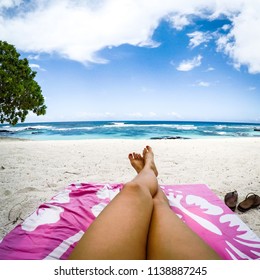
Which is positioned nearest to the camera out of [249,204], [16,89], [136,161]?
[249,204]

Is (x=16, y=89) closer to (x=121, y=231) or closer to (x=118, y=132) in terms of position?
(x=121, y=231)

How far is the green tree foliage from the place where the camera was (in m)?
8.27

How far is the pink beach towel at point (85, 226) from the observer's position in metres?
1.15

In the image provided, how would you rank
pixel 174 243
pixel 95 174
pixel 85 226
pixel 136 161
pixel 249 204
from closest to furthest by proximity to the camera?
pixel 174 243 < pixel 85 226 < pixel 249 204 < pixel 136 161 < pixel 95 174

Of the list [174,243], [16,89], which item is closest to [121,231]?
[174,243]

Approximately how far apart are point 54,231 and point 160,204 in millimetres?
650

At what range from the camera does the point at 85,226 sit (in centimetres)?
138

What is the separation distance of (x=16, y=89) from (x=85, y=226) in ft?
27.9

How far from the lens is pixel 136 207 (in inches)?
37.7

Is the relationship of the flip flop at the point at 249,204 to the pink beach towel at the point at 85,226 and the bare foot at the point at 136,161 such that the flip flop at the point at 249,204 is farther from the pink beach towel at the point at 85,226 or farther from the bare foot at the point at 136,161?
the bare foot at the point at 136,161

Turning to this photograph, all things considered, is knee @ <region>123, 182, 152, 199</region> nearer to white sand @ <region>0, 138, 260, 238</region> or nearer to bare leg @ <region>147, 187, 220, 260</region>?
bare leg @ <region>147, 187, 220, 260</region>

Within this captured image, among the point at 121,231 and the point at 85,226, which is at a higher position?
the point at 121,231
